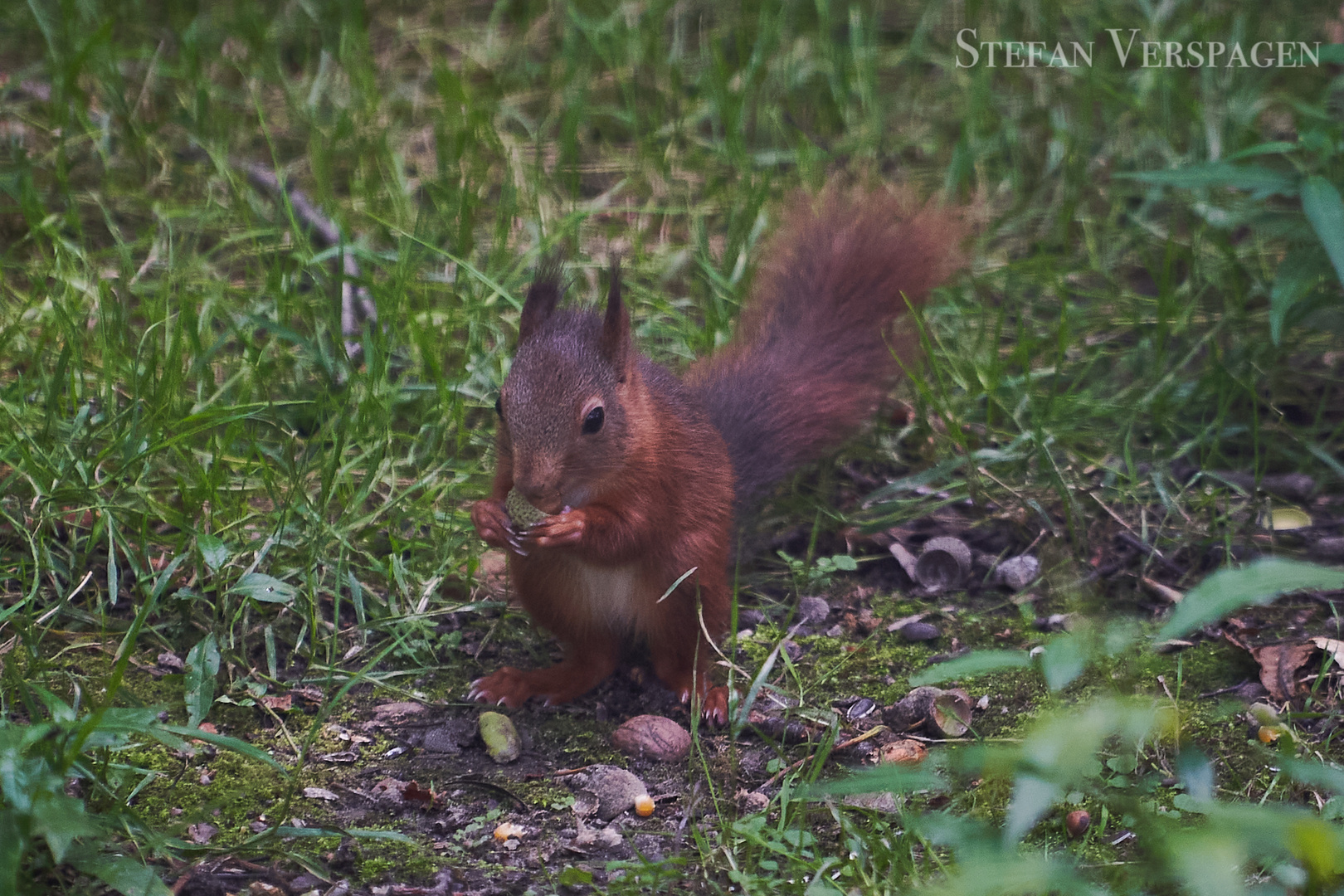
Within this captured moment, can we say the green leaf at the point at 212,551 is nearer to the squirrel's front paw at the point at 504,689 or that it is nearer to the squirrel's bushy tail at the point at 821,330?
the squirrel's front paw at the point at 504,689

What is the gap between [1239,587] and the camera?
121 centimetres

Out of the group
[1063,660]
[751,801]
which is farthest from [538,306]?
[1063,660]

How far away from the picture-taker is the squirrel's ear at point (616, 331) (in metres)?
2.14

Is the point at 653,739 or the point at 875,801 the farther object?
the point at 653,739

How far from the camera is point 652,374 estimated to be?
233 cm

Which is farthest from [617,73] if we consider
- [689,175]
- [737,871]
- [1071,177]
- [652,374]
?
[737,871]

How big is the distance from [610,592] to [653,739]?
0.27 metres

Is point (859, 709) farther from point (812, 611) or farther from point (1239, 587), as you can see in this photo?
point (1239, 587)

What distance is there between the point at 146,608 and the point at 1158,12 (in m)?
3.56

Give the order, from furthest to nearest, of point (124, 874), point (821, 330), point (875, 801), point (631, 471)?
1. point (821, 330)
2. point (631, 471)
3. point (875, 801)
4. point (124, 874)

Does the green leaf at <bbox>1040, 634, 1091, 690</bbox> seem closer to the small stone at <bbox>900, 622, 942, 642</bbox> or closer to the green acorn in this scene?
the green acorn

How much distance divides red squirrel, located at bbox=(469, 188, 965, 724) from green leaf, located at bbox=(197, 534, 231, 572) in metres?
0.42

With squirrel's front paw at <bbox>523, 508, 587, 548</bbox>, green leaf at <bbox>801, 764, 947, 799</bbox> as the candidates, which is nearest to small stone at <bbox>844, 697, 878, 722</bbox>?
squirrel's front paw at <bbox>523, 508, 587, 548</bbox>

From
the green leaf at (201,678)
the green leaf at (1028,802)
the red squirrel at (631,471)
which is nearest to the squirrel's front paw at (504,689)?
the red squirrel at (631,471)
